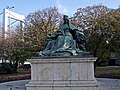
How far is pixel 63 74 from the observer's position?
35.8 ft

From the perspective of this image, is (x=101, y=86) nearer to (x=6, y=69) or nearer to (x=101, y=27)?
(x=101, y=27)

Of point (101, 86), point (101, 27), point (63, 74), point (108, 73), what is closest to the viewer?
point (63, 74)

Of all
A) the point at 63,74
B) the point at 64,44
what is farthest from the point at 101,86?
the point at 64,44

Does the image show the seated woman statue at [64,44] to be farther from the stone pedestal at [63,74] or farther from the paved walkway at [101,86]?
the paved walkway at [101,86]

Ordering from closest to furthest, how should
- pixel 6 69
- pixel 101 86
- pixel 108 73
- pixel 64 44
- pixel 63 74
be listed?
pixel 63 74 → pixel 64 44 → pixel 101 86 → pixel 108 73 → pixel 6 69

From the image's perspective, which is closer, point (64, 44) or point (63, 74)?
point (63, 74)

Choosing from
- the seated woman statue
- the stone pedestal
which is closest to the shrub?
the seated woman statue

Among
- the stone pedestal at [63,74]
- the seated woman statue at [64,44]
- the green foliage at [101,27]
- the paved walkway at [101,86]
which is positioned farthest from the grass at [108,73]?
the stone pedestal at [63,74]

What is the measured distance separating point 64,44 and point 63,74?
4.98 feet

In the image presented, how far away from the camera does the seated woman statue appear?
1134cm

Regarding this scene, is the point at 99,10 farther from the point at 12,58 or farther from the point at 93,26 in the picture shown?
the point at 12,58

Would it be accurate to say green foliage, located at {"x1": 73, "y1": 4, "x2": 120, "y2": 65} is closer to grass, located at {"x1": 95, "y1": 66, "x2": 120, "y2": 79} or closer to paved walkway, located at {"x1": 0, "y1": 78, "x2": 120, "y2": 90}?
grass, located at {"x1": 95, "y1": 66, "x2": 120, "y2": 79}

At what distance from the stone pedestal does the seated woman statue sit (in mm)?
495

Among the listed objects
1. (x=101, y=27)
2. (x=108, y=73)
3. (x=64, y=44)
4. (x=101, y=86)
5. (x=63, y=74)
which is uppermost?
(x=101, y=27)
